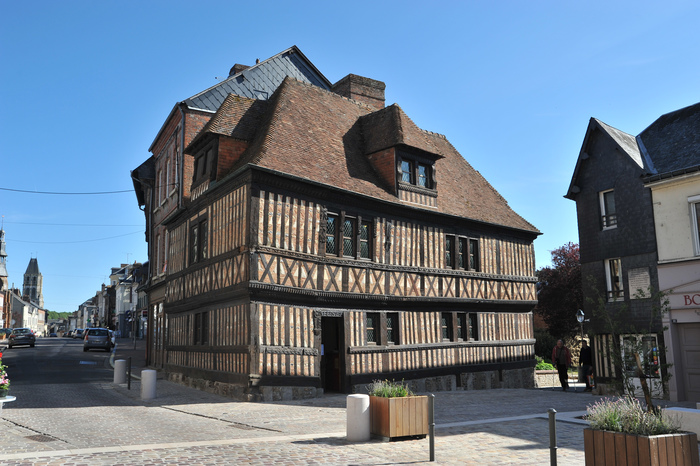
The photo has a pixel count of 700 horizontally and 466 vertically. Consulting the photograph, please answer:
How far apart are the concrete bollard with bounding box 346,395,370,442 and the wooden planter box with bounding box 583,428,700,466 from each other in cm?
359

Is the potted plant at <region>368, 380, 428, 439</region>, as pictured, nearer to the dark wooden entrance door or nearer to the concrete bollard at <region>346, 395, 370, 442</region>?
the concrete bollard at <region>346, 395, 370, 442</region>

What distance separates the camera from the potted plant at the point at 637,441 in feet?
17.9

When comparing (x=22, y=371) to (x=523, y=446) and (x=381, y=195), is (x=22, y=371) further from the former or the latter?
(x=523, y=446)

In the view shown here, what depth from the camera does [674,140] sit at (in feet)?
60.1

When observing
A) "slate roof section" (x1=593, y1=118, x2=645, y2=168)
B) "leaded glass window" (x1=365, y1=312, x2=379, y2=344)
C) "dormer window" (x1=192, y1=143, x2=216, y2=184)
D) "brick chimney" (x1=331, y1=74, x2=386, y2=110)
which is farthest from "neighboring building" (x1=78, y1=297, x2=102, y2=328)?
"slate roof section" (x1=593, y1=118, x2=645, y2=168)

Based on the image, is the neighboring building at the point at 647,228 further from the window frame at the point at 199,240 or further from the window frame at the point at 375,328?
the window frame at the point at 199,240

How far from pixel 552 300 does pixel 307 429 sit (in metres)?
28.7

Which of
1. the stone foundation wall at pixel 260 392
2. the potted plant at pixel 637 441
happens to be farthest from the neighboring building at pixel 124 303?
the potted plant at pixel 637 441

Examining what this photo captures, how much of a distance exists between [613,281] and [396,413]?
12624 millimetres

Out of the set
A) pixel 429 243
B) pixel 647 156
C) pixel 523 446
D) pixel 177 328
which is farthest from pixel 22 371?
pixel 647 156

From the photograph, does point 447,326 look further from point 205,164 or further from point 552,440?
point 552,440

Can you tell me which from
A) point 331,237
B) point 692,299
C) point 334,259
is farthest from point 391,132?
point 692,299

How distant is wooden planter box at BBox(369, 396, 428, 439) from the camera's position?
8.62 metres

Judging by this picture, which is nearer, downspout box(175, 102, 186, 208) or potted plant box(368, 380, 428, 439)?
potted plant box(368, 380, 428, 439)
